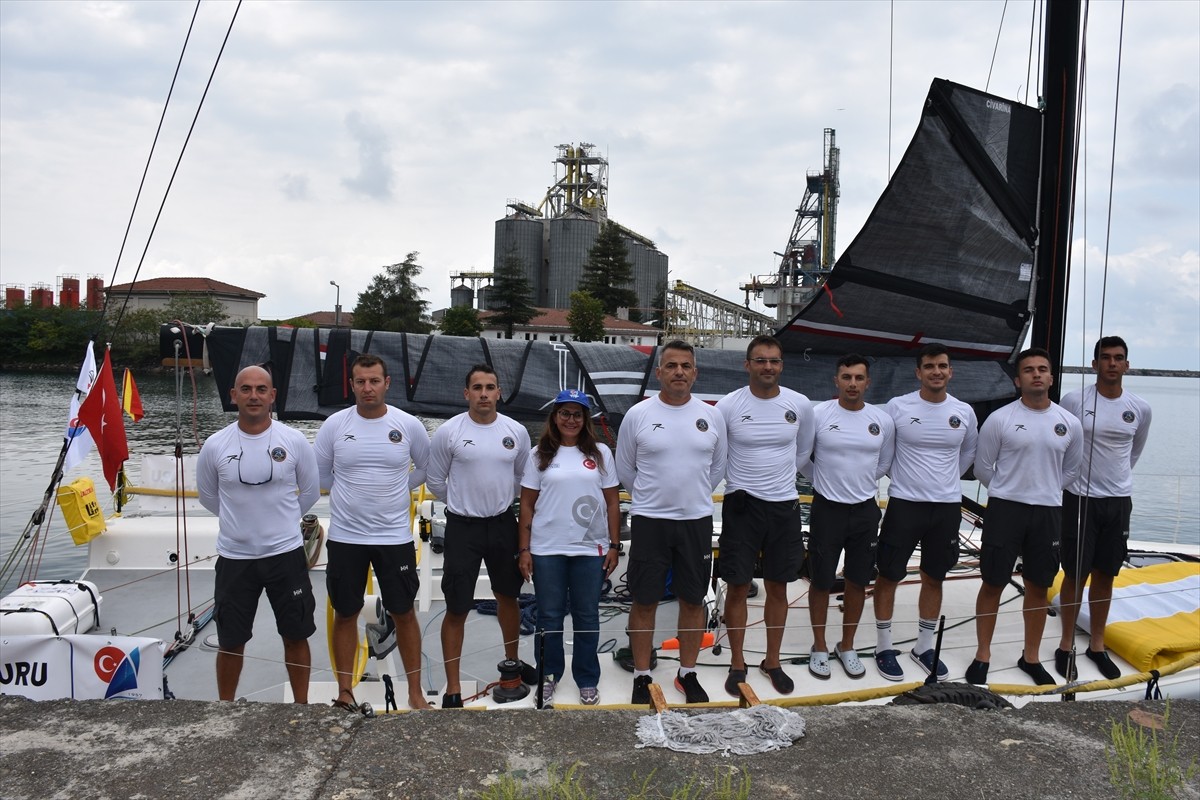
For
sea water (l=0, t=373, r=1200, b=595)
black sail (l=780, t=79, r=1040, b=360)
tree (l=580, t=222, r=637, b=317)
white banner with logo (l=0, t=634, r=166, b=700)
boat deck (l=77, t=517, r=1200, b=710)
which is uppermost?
tree (l=580, t=222, r=637, b=317)

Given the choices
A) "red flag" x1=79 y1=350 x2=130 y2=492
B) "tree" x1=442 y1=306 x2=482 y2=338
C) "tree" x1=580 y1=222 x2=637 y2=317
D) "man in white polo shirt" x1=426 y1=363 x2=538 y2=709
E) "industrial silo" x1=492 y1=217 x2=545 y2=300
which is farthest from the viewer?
"industrial silo" x1=492 y1=217 x2=545 y2=300

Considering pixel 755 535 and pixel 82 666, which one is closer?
pixel 82 666

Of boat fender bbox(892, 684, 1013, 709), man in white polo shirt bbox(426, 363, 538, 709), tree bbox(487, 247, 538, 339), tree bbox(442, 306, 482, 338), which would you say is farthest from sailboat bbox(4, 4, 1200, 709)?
tree bbox(487, 247, 538, 339)

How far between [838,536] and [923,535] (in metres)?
0.51

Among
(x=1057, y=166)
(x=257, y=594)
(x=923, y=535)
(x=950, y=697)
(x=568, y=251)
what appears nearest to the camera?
(x=950, y=697)

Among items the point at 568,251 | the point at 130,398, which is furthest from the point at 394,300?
the point at 130,398

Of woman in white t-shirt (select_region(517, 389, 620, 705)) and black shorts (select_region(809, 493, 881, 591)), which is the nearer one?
woman in white t-shirt (select_region(517, 389, 620, 705))

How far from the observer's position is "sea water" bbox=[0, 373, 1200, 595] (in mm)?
13734

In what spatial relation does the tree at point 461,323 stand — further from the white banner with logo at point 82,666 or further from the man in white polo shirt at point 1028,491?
the man in white polo shirt at point 1028,491

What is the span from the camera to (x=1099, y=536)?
456 cm

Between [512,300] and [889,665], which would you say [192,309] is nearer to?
[512,300]

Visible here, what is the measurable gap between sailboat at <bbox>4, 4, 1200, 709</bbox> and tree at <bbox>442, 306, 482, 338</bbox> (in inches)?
2022

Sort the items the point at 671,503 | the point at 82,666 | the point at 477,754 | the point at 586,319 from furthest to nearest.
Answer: the point at 586,319 < the point at 671,503 < the point at 82,666 < the point at 477,754

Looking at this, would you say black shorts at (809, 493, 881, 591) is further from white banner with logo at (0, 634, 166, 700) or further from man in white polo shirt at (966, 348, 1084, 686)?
white banner with logo at (0, 634, 166, 700)
